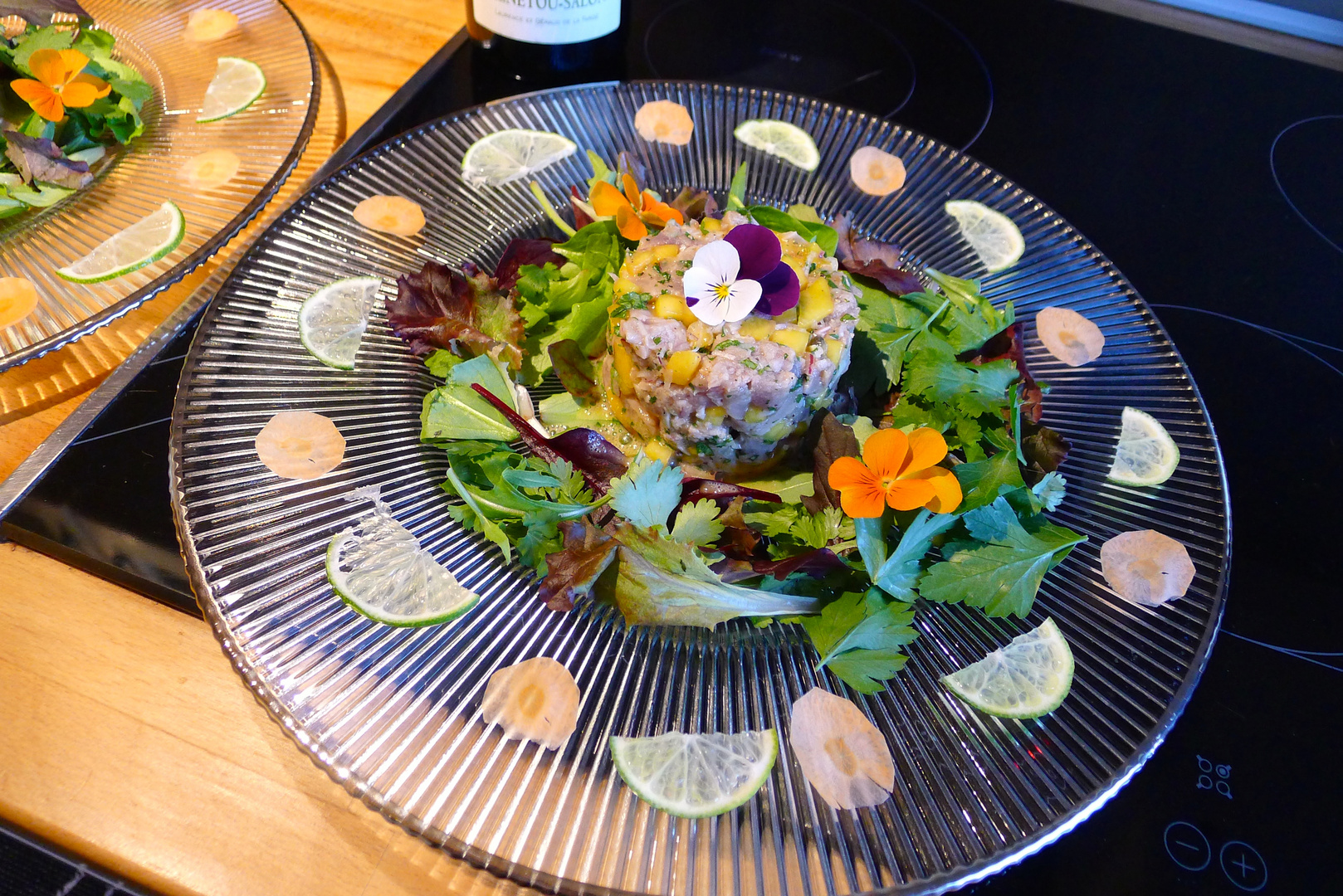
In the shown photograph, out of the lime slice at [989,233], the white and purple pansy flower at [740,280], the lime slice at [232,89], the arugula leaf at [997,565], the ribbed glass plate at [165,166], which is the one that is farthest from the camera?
the lime slice at [232,89]

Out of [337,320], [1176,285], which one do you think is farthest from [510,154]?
[1176,285]

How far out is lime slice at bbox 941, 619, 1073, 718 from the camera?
4.19 ft

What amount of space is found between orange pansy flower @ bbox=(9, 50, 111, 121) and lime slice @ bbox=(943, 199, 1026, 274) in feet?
6.88

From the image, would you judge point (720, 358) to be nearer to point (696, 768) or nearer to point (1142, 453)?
point (696, 768)

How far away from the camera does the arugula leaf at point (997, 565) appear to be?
1.39 meters

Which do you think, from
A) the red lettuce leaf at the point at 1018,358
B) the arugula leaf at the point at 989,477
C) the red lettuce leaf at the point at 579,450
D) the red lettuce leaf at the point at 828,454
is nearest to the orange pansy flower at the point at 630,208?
the red lettuce leaf at the point at 579,450

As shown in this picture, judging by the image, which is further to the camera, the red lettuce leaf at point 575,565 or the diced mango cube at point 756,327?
the diced mango cube at point 756,327

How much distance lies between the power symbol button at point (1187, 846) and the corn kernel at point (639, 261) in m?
1.40

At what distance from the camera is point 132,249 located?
1707 millimetres

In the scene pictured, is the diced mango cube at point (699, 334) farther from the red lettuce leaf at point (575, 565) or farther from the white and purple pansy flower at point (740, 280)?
the red lettuce leaf at point (575, 565)

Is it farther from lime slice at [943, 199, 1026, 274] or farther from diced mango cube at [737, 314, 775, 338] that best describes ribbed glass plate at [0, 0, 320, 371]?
lime slice at [943, 199, 1026, 274]

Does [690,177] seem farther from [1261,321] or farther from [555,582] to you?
[1261,321]

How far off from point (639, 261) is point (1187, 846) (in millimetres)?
1461

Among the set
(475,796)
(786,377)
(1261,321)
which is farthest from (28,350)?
(1261,321)
